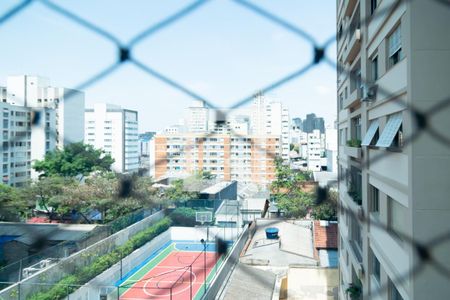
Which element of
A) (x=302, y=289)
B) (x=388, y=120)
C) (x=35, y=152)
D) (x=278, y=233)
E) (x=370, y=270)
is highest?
(x=388, y=120)

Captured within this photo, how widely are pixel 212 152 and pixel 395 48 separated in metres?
0.82

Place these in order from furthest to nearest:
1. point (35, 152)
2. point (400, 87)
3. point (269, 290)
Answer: point (269, 290)
point (400, 87)
point (35, 152)

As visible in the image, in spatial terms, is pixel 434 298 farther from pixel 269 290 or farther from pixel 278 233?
pixel 278 233

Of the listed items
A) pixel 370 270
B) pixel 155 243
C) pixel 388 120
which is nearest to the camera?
pixel 388 120

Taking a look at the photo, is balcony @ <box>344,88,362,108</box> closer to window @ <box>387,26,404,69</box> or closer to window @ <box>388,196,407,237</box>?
window @ <box>387,26,404,69</box>

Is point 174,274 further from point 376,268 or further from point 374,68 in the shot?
point 374,68

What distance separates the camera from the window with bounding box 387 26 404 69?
4.00 ft

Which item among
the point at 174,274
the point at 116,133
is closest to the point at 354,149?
the point at 116,133

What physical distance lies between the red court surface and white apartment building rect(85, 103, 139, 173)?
373 cm

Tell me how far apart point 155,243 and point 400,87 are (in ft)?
17.1

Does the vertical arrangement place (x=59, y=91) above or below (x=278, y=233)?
above

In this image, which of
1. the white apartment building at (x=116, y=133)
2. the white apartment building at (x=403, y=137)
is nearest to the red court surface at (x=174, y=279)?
the white apartment building at (x=403, y=137)

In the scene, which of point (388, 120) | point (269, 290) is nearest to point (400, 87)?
point (388, 120)

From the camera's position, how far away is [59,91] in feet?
1.54
